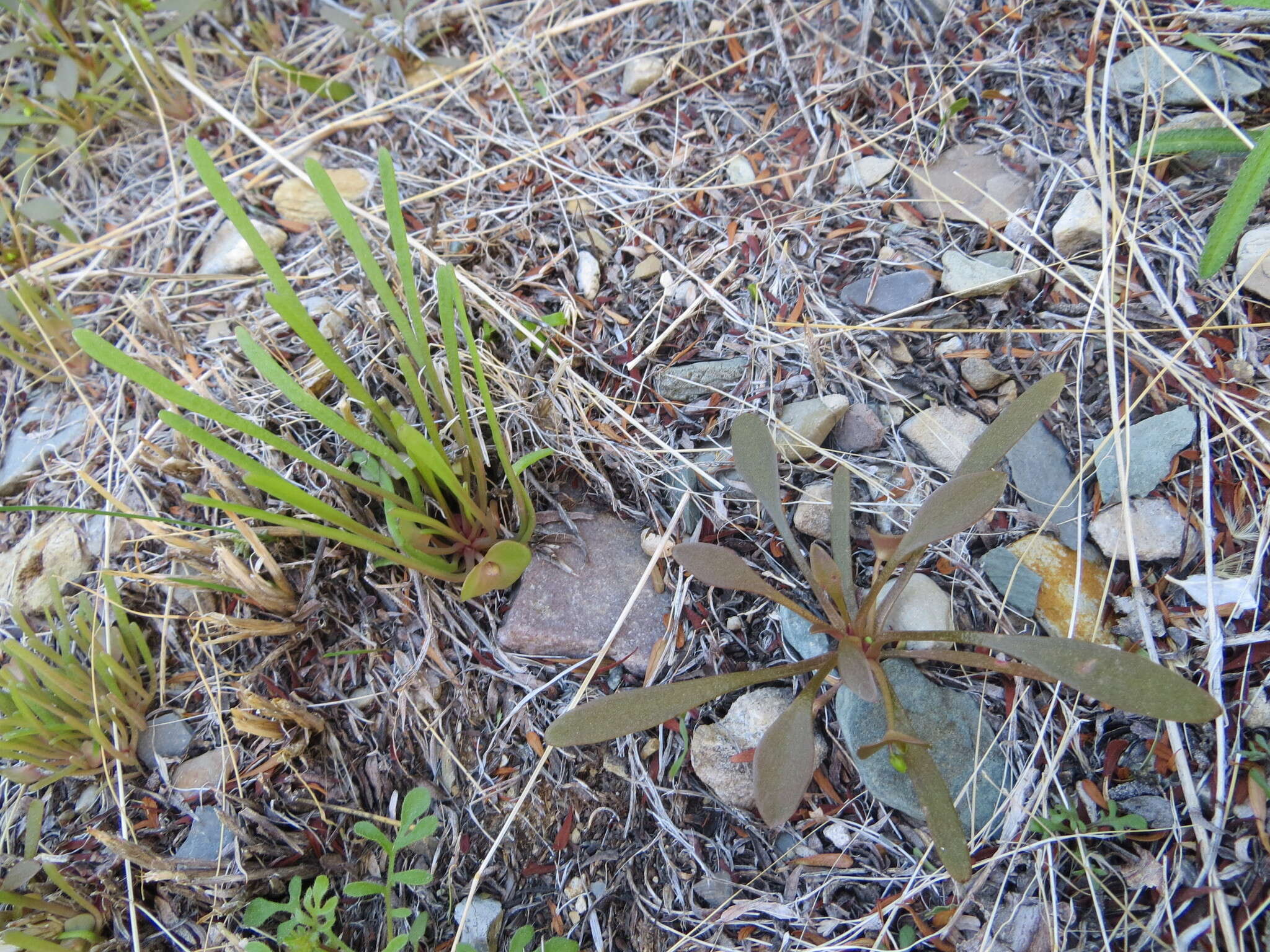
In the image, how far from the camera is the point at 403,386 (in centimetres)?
173

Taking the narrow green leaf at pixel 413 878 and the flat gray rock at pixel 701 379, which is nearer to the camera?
the narrow green leaf at pixel 413 878

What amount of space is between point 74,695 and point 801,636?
1482 millimetres

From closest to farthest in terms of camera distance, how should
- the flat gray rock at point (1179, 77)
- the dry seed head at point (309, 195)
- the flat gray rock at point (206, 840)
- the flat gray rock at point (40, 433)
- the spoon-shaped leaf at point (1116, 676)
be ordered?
the spoon-shaped leaf at point (1116, 676)
the flat gray rock at point (206, 840)
the flat gray rock at point (1179, 77)
the flat gray rock at point (40, 433)
the dry seed head at point (309, 195)

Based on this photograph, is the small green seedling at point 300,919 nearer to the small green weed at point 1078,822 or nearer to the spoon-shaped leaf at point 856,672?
the spoon-shaped leaf at point 856,672

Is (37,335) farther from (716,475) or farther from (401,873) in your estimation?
(716,475)

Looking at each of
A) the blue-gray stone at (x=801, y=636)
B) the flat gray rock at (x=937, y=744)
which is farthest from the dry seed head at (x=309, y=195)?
the flat gray rock at (x=937, y=744)

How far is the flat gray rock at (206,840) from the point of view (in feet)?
4.79

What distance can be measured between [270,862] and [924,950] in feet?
4.09

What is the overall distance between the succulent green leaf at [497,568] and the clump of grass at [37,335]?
55.7 inches

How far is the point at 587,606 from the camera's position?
1.60 meters

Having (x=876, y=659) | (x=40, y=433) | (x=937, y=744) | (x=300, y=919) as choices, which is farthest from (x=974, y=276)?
(x=40, y=433)

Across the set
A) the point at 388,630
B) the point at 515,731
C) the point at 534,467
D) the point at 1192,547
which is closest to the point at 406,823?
the point at 515,731

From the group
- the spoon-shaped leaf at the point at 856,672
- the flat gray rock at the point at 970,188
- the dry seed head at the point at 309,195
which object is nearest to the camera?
the spoon-shaped leaf at the point at 856,672

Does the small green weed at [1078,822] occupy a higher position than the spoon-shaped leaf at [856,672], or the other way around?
the spoon-shaped leaf at [856,672]
